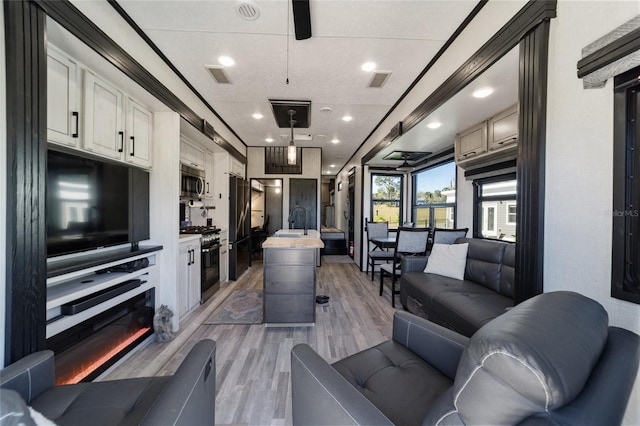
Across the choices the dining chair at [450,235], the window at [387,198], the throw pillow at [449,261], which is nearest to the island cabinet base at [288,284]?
the throw pillow at [449,261]

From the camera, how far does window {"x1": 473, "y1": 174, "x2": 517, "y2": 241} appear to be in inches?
128

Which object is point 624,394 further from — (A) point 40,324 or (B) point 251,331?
(B) point 251,331

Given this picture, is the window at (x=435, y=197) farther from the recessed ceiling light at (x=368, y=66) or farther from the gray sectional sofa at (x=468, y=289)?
the recessed ceiling light at (x=368, y=66)

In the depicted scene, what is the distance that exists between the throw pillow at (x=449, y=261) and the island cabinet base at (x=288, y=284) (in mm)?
1527

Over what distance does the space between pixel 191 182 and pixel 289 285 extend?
2.14m

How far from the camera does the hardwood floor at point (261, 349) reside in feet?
5.55

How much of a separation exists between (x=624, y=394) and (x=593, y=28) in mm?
1458

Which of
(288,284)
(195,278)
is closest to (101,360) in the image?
(195,278)

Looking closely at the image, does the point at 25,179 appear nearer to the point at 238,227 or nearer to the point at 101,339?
the point at 101,339

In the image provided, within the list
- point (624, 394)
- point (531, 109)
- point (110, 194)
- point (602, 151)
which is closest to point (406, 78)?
point (531, 109)

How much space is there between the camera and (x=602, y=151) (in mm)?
1094

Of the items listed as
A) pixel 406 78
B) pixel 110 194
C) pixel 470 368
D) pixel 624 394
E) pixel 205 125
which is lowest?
pixel 624 394

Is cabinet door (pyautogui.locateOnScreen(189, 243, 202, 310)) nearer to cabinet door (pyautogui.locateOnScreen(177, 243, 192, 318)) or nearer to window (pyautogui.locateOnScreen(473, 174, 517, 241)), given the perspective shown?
cabinet door (pyautogui.locateOnScreen(177, 243, 192, 318))

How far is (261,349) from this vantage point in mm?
2383
